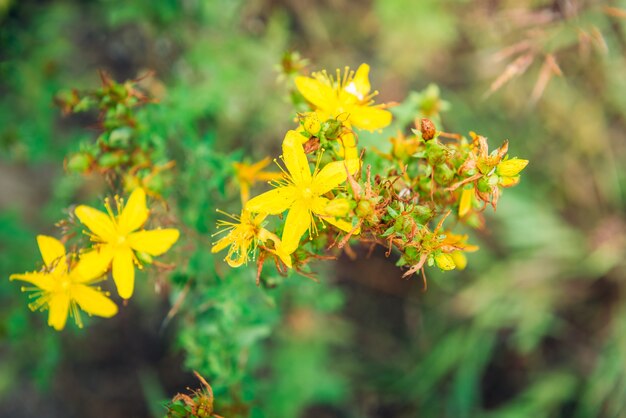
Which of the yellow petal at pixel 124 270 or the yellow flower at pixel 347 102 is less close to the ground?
the yellow flower at pixel 347 102

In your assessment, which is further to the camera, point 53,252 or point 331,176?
point 53,252

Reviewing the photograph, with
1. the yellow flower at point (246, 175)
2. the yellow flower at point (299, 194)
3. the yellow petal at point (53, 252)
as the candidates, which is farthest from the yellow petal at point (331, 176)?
the yellow petal at point (53, 252)

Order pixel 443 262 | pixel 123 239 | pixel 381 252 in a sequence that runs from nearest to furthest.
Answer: pixel 443 262 < pixel 123 239 < pixel 381 252

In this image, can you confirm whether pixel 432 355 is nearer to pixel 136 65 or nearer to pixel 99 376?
pixel 99 376

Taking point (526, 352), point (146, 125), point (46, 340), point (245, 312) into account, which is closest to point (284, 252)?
point (245, 312)

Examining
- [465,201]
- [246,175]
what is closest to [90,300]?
[246,175]

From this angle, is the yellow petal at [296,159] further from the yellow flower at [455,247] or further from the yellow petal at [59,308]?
the yellow petal at [59,308]

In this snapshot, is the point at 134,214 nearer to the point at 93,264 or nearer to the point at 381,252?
the point at 93,264

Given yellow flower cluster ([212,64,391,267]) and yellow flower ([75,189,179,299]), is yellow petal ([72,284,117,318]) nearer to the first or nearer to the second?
yellow flower ([75,189,179,299])
